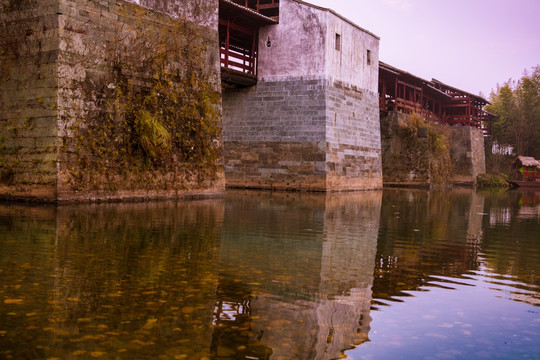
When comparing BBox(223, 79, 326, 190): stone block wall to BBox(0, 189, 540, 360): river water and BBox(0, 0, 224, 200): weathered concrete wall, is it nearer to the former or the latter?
BBox(0, 0, 224, 200): weathered concrete wall

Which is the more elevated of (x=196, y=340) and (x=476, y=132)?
(x=476, y=132)

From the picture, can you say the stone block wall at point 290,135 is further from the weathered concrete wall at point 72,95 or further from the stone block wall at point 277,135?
the weathered concrete wall at point 72,95

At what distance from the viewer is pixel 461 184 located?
38.7m

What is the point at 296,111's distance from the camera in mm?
20703

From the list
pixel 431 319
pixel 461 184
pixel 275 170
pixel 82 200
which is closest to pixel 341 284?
pixel 431 319

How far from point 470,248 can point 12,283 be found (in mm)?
5246

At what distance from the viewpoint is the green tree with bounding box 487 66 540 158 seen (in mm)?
52219

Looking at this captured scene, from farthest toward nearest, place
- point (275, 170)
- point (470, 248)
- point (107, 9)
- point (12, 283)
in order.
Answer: point (275, 170) → point (107, 9) → point (470, 248) → point (12, 283)

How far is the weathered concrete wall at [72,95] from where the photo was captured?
35.0 feet

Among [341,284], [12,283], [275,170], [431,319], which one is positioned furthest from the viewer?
[275,170]

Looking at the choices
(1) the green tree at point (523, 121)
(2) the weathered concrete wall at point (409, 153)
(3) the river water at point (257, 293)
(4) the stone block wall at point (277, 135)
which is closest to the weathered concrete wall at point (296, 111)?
(4) the stone block wall at point (277, 135)

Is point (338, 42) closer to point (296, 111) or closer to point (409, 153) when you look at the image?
point (296, 111)

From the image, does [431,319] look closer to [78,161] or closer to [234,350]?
[234,350]

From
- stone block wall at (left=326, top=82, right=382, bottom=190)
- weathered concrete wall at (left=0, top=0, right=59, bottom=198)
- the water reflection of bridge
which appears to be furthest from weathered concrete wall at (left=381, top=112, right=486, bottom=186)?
the water reflection of bridge
